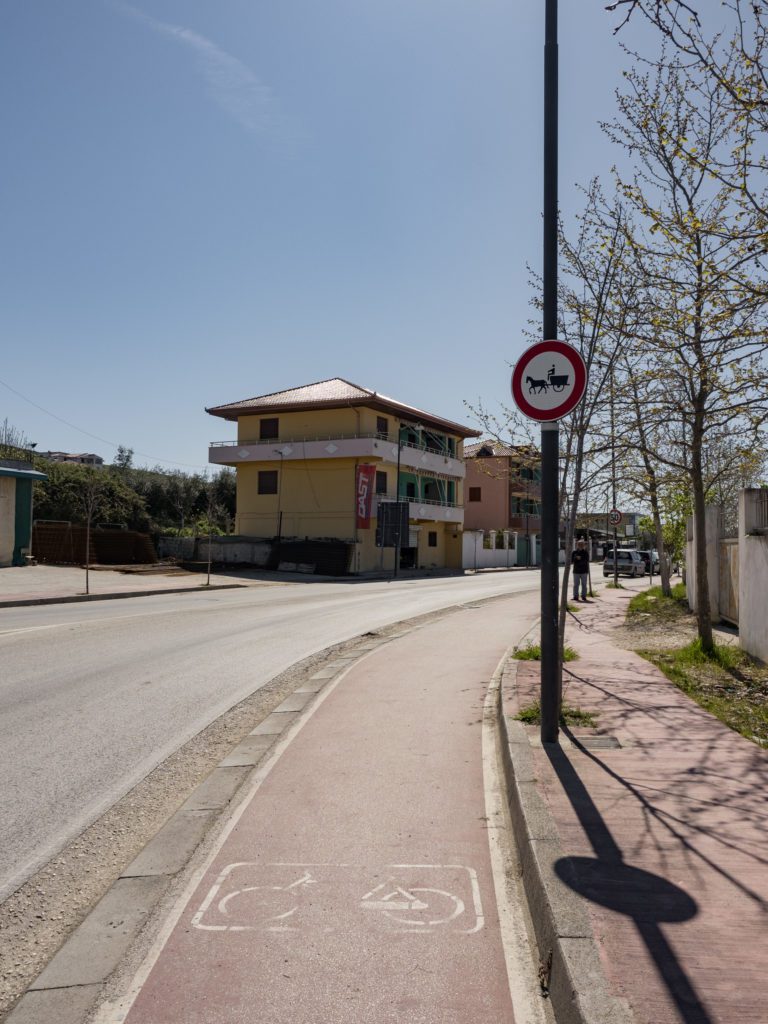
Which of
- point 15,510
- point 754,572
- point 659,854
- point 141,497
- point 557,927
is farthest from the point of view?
point 141,497

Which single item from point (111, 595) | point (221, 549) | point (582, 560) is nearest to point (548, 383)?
point (582, 560)

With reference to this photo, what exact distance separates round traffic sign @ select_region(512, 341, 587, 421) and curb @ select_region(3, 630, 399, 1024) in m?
3.35

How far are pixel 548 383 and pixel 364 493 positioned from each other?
126ft

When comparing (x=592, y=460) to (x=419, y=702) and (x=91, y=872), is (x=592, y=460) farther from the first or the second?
(x=91, y=872)

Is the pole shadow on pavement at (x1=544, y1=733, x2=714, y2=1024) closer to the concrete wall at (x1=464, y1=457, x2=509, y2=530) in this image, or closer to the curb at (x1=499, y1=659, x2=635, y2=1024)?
the curb at (x1=499, y1=659, x2=635, y2=1024)

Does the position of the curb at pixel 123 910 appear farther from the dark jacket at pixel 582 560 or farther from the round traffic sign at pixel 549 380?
the dark jacket at pixel 582 560

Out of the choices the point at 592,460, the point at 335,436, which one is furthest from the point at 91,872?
the point at 335,436

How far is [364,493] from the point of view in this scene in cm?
4466

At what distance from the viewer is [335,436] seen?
47.1 m

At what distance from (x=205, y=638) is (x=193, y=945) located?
1048 cm

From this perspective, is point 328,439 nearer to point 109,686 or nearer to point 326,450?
point 326,450

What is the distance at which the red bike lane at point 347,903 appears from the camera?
2924mm

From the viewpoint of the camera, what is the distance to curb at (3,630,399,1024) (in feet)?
9.61

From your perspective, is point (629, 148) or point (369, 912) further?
point (629, 148)
